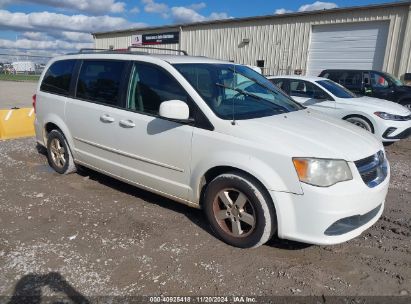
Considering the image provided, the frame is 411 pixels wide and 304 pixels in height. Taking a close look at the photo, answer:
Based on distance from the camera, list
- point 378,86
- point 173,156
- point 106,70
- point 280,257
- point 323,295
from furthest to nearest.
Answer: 1. point 378,86
2. point 106,70
3. point 173,156
4. point 280,257
5. point 323,295

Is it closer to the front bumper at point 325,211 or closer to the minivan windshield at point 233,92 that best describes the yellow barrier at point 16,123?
the minivan windshield at point 233,92

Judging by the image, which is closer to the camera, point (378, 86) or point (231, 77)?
point (231, 77)

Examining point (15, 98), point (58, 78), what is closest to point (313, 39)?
point (15, 98)

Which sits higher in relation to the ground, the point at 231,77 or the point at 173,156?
the point at 231,77

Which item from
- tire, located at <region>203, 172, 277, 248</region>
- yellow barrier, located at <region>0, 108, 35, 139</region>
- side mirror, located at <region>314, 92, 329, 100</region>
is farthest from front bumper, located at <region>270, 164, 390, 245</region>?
yellow barrier, located at <region>0, 108, 35, 139</region>

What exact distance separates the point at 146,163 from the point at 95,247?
1047mm

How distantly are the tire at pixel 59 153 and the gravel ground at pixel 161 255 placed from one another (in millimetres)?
697

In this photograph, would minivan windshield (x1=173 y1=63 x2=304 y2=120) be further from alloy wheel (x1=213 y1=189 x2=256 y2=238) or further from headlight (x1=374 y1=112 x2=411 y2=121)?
headlight (x1=374 y1=112 x2=411 y2=121)

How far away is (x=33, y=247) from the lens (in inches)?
138

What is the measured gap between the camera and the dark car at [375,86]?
1157cm

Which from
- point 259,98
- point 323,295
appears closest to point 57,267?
point 323,295

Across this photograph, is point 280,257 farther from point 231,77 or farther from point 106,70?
point 106,70

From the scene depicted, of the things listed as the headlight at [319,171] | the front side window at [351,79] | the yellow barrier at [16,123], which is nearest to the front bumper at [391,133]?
the front side window at [351,79]

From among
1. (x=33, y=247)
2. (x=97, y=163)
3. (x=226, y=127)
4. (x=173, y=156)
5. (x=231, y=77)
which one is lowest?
(x=33, y=247)
